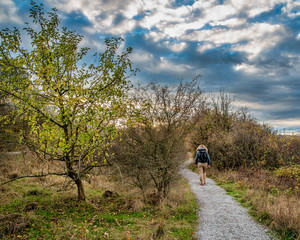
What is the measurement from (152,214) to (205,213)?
76.3 inches

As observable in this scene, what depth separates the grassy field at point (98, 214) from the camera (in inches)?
210

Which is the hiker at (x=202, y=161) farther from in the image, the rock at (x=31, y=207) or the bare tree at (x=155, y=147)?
the rock at (x=31, y=207)

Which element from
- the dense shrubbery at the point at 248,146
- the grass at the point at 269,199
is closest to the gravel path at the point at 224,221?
the grass at the point at 269,199

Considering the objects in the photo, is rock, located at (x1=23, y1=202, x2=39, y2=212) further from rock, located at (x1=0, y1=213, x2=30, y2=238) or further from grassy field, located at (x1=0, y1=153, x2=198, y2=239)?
rock, located at (x1=0, y1=213, x2=30, y2=238)

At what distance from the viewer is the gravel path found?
5.56 metres

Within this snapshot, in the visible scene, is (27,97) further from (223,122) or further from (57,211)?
(223,122)

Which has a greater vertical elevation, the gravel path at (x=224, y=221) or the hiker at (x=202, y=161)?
the hiker at (x=202, y=161)

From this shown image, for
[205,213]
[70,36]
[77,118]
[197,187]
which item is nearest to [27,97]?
[77,118]

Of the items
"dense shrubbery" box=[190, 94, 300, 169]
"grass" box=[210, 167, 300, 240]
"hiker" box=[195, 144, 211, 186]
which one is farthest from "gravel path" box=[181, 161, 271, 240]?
"dense shrubbery" box=[190, 94, 300, 169]

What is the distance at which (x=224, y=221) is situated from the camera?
6.50m

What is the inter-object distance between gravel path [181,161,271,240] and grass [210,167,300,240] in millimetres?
358

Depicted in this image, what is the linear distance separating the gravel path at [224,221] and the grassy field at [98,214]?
381 mm

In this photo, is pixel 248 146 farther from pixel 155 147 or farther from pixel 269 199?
pixel 155 147

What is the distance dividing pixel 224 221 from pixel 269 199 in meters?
2.36
